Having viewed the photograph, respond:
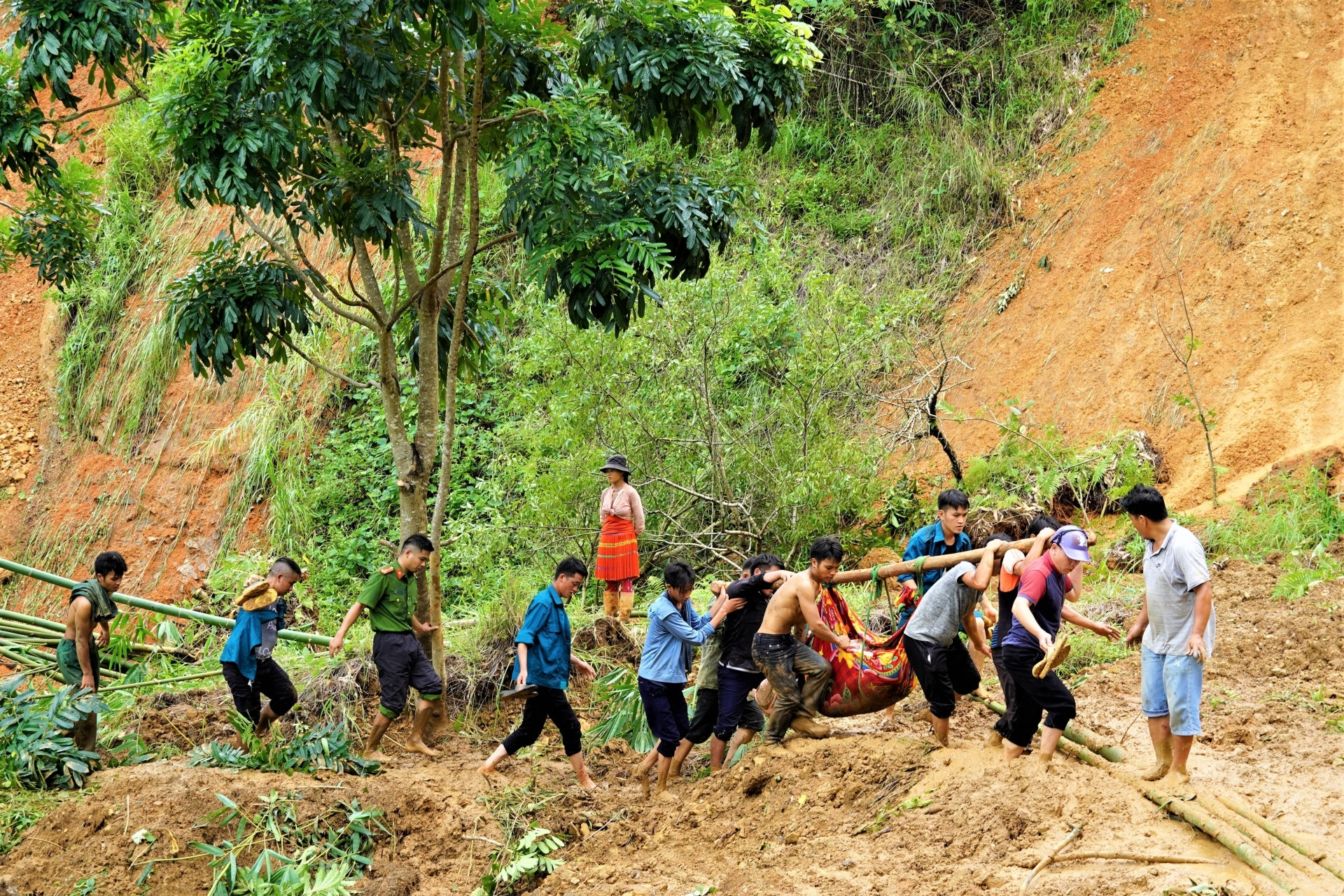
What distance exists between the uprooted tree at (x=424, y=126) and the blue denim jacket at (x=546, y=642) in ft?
3.52

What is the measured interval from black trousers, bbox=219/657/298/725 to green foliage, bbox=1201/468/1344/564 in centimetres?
760

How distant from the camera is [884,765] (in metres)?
6.06

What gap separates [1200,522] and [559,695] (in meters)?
6.69

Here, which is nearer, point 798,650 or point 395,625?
point 798,650

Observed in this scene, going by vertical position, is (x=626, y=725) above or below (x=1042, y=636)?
below

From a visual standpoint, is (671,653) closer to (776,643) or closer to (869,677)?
(776,643)

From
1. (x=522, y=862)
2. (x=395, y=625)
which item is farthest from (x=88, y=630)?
(x=522, y=862)

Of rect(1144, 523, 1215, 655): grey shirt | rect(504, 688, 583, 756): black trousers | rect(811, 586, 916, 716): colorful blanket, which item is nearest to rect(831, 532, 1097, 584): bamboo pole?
rect(811, 586, 916, 716): colorful blanket

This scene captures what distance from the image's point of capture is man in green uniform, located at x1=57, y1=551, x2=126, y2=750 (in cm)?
701

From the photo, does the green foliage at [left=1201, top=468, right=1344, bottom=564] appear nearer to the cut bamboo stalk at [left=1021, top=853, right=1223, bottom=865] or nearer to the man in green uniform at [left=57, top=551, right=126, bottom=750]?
the cut bamboo stalk at [left=1021, top=853, right=1223, bottom=865]

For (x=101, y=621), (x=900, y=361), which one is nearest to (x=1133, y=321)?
(x=900, y=361)

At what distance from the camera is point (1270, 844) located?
4.62 metres

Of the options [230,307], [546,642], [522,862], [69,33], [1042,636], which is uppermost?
[69,33]

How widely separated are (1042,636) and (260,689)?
484cm
